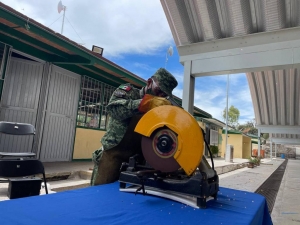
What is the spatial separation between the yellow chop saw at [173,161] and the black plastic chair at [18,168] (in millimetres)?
1445

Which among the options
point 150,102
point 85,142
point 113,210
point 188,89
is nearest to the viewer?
point 113,210

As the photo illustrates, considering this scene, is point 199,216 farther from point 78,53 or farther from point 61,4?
point 61,4

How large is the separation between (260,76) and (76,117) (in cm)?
577

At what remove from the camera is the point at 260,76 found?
7066mm

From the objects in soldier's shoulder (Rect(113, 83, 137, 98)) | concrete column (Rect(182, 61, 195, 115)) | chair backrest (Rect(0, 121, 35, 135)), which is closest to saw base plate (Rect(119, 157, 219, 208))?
soldier's shoulder (Rect(113, 83, 137, 98))

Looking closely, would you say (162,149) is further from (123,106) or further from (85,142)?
(85,142)

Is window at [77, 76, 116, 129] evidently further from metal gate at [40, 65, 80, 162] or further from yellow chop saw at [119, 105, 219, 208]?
yellow chop saw at [119, 105, 219, 208]

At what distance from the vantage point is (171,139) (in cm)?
115

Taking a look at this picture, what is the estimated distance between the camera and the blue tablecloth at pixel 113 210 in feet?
2.75

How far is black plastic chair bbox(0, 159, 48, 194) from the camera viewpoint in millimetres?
2145

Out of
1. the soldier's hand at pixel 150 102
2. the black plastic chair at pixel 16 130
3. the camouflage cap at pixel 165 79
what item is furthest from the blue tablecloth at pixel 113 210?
the black plastic chair at pixel 16 130

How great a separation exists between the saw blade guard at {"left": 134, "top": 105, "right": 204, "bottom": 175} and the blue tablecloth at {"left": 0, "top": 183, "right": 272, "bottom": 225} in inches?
8.0

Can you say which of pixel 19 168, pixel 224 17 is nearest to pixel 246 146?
pixel 224 17

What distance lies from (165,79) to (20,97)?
4.82m
